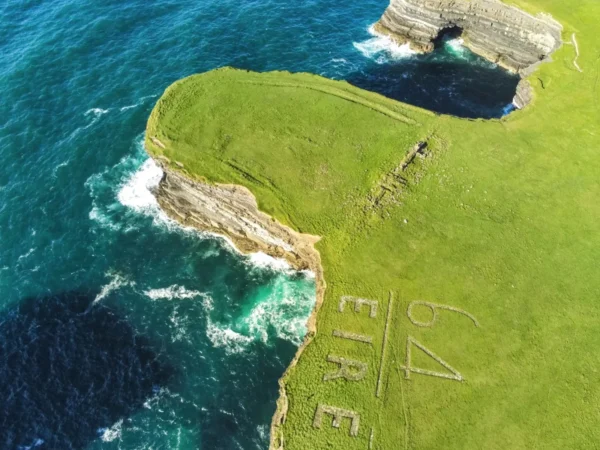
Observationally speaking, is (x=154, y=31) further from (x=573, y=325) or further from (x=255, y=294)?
(x=573, y=325)

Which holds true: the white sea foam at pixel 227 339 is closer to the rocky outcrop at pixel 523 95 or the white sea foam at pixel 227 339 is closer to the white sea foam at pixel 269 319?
the white sea foam at pixel 269 319

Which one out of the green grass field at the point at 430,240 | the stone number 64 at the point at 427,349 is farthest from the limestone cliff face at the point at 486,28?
the stone number 64 at the point at 427,349

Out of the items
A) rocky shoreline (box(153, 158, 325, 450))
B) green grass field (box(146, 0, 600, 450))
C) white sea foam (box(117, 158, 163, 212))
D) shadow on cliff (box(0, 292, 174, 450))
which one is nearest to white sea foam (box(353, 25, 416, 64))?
green grass field (box(146, 0, 600, 450))

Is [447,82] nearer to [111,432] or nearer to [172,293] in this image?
[172,293]

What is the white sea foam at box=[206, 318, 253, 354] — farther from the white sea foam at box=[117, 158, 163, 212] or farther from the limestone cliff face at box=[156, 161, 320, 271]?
the white sea foam at box=[117, 158, 163, 212]

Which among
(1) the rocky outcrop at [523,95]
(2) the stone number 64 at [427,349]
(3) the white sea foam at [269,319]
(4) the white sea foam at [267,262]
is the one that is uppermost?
(1) the rocky outcrop at [523,95]
